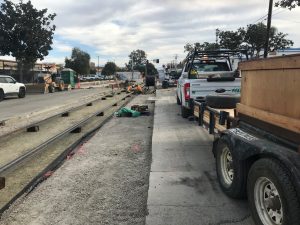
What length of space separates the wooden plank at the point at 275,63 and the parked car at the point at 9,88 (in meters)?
23.6

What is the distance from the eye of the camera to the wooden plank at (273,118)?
13.0ft

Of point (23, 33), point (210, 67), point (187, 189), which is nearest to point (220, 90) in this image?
point (210, 67)

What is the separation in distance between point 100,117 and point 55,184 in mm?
9520

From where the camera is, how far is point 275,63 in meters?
4.42

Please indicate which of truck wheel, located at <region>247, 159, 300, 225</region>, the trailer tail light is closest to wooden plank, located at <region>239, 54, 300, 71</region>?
truck wheel, located at <region>247, 159, 300, 225</region>

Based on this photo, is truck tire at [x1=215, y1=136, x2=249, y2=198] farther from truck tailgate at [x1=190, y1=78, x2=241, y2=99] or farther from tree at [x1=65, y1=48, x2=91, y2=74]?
tree at [x1=65, y1=48, x2=91, y2=74]

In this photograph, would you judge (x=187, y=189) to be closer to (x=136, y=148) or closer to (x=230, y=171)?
(x=230, y=171)

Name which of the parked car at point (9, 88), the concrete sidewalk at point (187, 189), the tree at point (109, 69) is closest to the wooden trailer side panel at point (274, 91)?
the concrete sidewalk at point (187, 189)

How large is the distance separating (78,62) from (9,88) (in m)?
89.6

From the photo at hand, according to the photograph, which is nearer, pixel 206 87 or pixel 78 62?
pixel 206 87

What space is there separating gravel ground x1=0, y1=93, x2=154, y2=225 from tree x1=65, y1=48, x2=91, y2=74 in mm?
108711

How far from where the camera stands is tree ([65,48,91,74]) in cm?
11600

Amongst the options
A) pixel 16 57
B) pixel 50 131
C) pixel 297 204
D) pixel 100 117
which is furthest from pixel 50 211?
pixel 16 57

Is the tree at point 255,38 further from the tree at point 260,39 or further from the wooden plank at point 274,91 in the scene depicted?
the wooden plank at point 274,91
